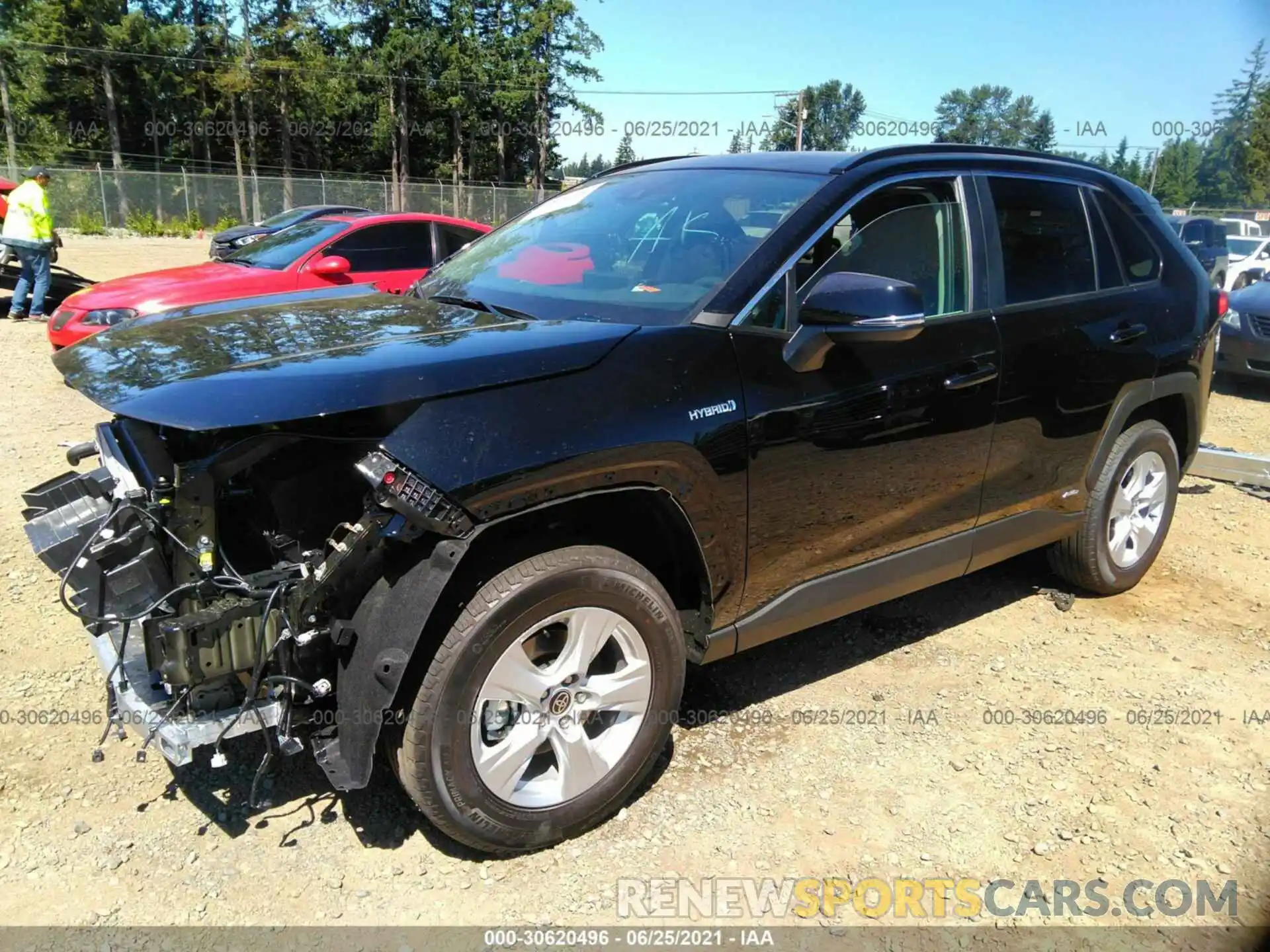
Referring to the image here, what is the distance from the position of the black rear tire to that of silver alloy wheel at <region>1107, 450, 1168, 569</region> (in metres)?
0.02

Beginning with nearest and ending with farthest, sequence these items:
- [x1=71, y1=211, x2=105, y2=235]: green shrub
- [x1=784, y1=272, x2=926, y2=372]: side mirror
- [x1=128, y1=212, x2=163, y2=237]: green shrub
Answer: [x1=784, y1=272, x2=926, y2=372]: side mirror, [x1=71, y1=211, x2=105, y2=235]: green shrub, [x1=128, y1=212, x2=163, y2=237]: green shrub

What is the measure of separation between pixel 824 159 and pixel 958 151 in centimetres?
66

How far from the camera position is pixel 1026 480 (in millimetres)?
3781

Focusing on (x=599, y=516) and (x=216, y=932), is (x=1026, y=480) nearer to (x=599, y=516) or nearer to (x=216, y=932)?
(x=599, y=516)

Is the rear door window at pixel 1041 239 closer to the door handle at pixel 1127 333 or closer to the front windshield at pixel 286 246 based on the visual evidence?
the door handle at pixel 1127 333

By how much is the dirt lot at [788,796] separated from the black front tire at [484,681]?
6.8 inches

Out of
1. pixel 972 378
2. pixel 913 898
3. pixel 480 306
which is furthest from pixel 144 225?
pixel 913 898

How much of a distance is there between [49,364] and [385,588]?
826cm

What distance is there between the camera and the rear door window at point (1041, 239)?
11.9 ft

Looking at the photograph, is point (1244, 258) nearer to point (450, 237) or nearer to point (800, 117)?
point (450, 237)

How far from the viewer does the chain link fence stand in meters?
31.4


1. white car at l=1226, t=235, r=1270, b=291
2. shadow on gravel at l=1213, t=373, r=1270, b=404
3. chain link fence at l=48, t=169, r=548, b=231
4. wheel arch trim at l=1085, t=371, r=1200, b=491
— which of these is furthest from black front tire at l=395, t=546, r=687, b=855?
chain link fence at l=48, t=169, r=548, b=231

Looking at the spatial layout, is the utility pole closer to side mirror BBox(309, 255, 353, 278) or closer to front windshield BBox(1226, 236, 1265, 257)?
front windshield BBox(1226, 236, 1265, 257)

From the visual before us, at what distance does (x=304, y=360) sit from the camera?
2367mm
